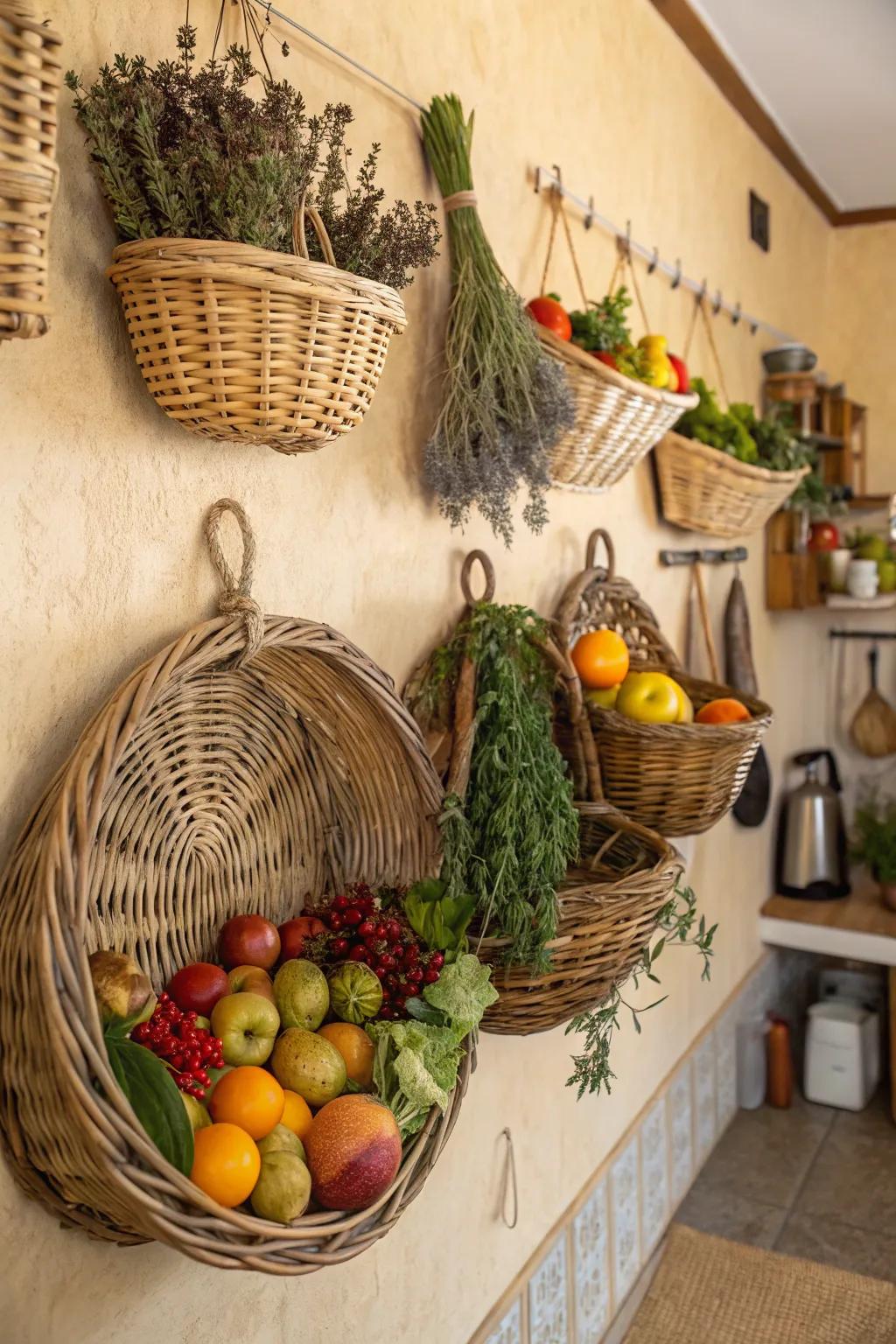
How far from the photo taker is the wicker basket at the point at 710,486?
2027mm

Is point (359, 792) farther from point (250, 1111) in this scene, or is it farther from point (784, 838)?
point (784, 838)

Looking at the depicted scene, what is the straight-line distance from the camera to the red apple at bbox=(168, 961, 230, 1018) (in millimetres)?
967

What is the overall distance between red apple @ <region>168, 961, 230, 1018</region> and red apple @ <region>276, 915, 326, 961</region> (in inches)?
4.6

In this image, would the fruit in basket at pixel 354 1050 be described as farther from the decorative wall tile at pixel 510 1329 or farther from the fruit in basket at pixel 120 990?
the decorative wall tile at pixel 510 1329

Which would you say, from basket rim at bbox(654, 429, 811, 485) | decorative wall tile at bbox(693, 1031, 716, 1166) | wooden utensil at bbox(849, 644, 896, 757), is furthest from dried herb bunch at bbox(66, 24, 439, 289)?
wooden utensil at bbox(849, 644, 896, 757)

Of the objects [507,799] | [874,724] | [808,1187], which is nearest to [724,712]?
[507,799]

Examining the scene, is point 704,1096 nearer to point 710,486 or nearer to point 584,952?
point 710,486

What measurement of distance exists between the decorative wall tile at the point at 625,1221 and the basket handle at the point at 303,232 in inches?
66.1

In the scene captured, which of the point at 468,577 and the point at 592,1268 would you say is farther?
the point at 592,1268

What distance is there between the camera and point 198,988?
38.4 inches

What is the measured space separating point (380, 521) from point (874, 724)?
2.45 m

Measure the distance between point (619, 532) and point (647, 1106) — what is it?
1.12 m

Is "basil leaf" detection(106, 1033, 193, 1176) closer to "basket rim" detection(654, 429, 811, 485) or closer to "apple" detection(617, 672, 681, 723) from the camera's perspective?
"apple" detection(617, 672, 681, 723)

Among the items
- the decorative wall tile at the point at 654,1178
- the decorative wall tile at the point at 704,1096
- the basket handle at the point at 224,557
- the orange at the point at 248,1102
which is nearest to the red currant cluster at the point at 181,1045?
the orange at the point at 248,1102
